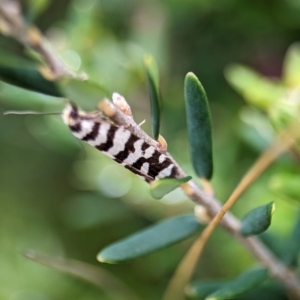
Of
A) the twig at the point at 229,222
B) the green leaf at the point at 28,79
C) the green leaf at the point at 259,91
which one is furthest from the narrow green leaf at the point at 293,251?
the green leaf at the point at 28,79

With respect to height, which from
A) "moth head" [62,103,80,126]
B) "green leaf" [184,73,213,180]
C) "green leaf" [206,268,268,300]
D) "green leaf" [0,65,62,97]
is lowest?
"green leaf" [206,268,268,300]

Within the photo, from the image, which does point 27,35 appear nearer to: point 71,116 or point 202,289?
point 71,116

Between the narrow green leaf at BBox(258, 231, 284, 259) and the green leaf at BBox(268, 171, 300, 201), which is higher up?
the green leaf at BBox(268, 171, 300, 201)

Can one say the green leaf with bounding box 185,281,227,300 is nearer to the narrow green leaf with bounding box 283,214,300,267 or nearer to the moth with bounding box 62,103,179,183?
the narrow green leaf with bounding box 283,214,300,267

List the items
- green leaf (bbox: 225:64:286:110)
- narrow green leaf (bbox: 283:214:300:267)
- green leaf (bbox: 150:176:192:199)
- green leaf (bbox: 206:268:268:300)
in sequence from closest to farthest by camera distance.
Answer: green leaf (bbox: 150:176:192:199) < green leaf (bbox: 206:268:268:300) < narrow green leaf (bbox: 283:214:300:267) < green leaf (bbox: 225:64:286:110)

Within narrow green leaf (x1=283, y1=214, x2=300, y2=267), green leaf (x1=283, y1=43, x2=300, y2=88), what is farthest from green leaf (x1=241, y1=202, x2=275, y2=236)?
green leaf (x1=283, y1=43, x2=300, y2=88)

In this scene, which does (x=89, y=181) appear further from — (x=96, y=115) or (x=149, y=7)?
(x=96, y=115)

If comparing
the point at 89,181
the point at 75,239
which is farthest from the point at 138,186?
the point at 75,239
